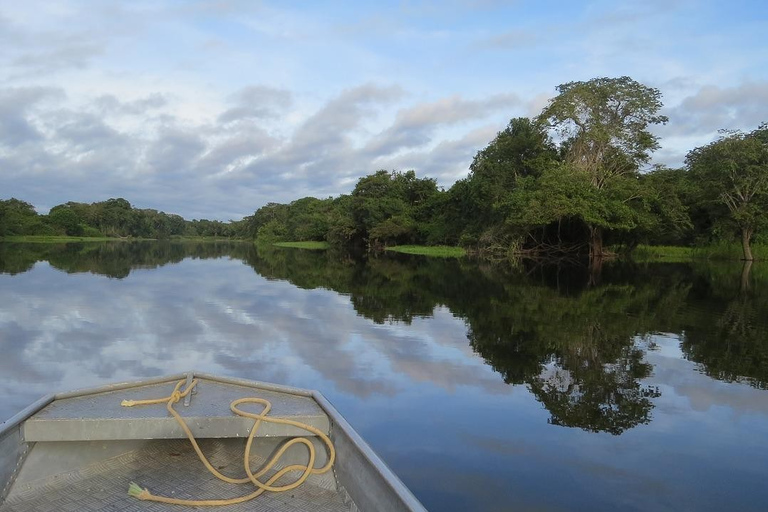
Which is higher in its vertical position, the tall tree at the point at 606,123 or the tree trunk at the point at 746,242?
the tall tree at the point at 606,123

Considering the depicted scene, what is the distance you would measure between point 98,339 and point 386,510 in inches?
292

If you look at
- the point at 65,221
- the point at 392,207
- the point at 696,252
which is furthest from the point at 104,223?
the point at 696,252

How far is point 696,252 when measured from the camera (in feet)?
131

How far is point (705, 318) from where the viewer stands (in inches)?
458

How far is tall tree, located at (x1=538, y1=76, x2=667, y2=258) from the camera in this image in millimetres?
31344

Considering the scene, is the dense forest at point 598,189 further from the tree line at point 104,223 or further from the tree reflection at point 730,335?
the tree line at point 104,223

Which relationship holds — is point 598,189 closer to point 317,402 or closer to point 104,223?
point 317,402

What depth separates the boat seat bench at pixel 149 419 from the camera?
3312 millimetres

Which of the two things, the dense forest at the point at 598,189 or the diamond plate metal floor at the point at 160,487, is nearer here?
the diamond plate metal floor at the point at 160,487

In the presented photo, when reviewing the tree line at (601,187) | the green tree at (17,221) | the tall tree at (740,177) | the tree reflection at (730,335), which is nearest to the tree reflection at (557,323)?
the tree reflection at (730,335)

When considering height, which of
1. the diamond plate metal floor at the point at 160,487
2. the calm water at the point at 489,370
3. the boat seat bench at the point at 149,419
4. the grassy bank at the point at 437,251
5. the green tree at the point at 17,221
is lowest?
the calm water at the point at 489,370

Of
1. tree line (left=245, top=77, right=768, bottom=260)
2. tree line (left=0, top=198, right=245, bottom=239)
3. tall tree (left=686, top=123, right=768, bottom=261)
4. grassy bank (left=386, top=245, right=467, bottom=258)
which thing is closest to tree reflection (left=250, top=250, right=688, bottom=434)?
tree line (left=245, top=77, right=768, bottom=260)

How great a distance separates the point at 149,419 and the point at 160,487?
1.35ft

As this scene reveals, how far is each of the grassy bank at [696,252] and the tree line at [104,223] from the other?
227ft
